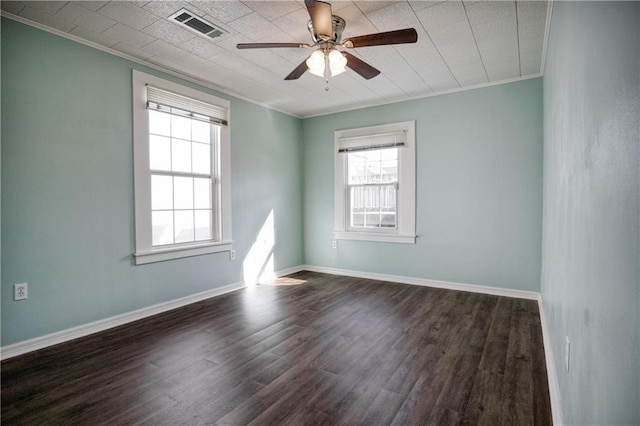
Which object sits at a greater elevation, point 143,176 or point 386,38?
point 386,38

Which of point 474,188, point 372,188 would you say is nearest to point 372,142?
point 372,188

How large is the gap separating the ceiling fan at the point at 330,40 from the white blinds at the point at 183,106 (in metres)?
1.48

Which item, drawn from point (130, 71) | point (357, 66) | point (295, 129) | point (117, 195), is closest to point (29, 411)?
point (117, 195)

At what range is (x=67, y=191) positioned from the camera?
9.20 ft

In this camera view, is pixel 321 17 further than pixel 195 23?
No

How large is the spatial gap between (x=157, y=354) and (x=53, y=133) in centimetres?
207

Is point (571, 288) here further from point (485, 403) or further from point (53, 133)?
point (53, 133)

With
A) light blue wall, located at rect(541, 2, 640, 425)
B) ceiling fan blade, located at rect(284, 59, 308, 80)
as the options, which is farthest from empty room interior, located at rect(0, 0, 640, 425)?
ceiling fan blade, located at rect(284, 59, 308, 80)

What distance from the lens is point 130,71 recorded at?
323 cm

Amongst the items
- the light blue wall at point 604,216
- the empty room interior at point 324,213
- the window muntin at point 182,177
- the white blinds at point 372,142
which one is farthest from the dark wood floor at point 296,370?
the white blinds at point 372,142

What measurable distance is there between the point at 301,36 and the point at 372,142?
7.70ft

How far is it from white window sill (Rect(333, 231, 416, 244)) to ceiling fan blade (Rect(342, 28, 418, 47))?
2909 millimetres

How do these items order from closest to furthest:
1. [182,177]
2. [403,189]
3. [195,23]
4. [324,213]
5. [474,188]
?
[195,23] → [182,177] → [474,188] → [403,189] → [324,213]

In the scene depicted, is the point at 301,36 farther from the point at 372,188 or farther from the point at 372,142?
the point at 372,188
